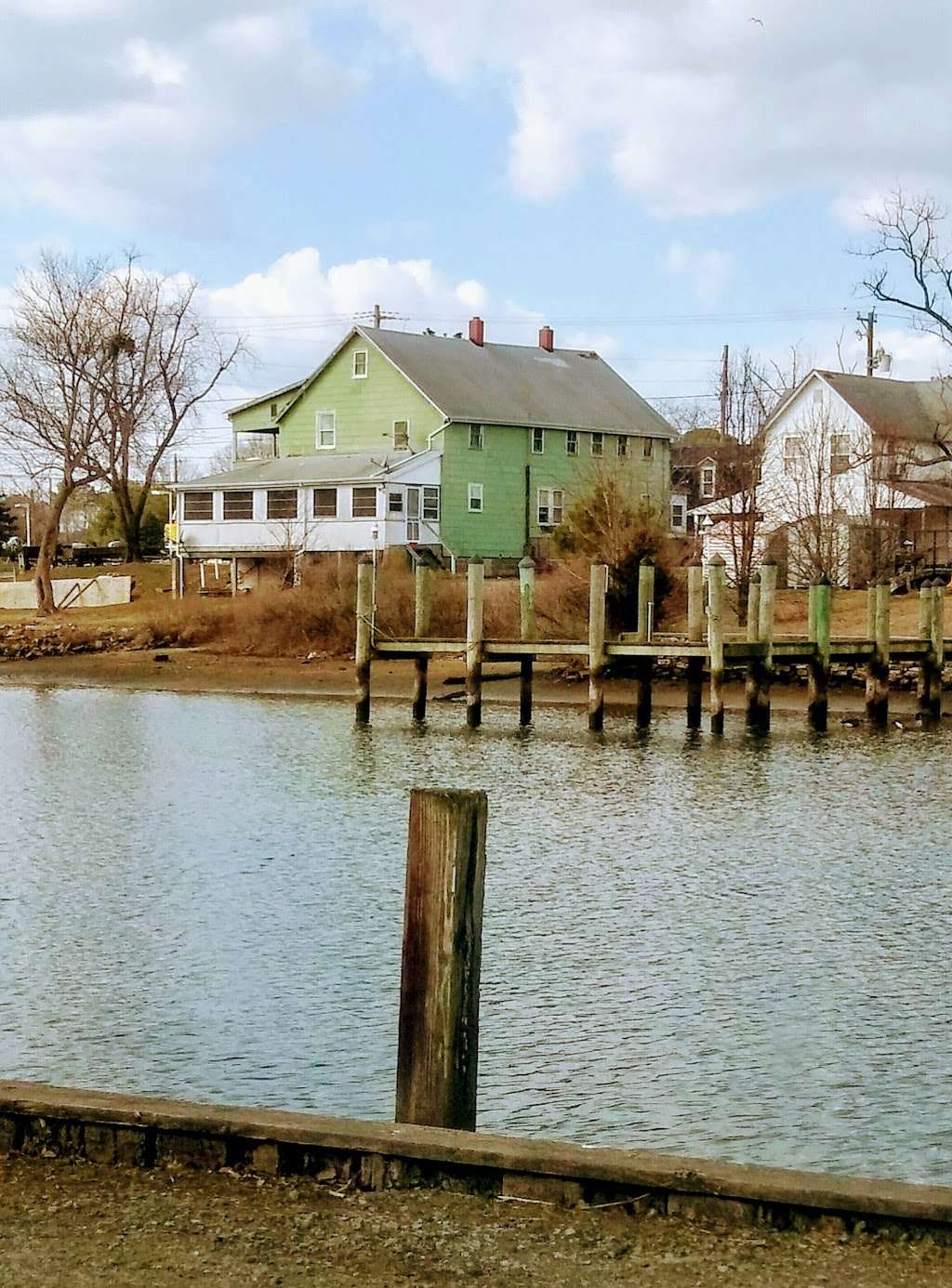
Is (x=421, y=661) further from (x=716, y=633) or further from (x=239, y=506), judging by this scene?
(x=239, y=506)

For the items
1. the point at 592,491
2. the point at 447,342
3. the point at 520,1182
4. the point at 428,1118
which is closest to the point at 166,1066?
the point at 428,1118

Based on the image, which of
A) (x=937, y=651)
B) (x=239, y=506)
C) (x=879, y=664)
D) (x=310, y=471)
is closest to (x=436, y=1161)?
(x=879, y=664)

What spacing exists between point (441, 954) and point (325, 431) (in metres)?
59.1

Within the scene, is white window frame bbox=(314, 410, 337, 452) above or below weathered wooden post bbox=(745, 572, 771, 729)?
above

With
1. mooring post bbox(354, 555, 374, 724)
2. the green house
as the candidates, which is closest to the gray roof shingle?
the green house

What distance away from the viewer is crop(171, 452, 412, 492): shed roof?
59.1 metres

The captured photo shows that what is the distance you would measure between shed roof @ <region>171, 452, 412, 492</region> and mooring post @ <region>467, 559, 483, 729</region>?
26.9 m

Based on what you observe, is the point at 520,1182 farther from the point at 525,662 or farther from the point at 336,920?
the point at 525,662

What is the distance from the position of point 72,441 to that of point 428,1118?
56141mm

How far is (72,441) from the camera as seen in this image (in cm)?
6112

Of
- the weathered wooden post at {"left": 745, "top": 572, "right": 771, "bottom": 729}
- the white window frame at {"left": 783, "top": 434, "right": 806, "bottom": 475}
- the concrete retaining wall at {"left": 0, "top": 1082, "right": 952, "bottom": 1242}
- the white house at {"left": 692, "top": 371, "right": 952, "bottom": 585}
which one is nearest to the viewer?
the concrete retaining wall at {"left": 0, "top": 1082, "right": 952, "bottom": 1242}

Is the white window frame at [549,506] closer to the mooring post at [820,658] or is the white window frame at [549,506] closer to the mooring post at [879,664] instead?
the mooring post at [879,664]

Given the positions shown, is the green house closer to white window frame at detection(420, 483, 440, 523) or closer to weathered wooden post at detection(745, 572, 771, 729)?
white window frame at detection(420, 483, 440, 523)

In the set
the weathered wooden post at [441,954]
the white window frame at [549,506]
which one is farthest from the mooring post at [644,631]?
the white window frame at [549,506]
